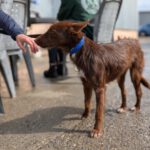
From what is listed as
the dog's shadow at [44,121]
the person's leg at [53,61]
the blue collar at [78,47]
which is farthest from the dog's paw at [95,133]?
the person's leg at [53,61]

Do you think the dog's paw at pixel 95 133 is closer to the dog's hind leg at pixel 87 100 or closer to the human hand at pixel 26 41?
the dog's hind leg at pixel 87 100

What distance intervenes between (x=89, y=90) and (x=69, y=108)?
630mm

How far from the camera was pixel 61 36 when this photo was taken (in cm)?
409

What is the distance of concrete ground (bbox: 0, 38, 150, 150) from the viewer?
12.4 ft

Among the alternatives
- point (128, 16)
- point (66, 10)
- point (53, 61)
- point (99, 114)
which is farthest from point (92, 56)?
point (128, 16)

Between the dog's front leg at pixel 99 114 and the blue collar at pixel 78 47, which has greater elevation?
the blue collar at pixel 78 47

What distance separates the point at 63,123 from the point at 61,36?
1.02 meters

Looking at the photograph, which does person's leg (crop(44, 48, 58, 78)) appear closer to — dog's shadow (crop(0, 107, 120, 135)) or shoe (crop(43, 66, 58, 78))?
shoe (crop(43, 66, 58, 78))

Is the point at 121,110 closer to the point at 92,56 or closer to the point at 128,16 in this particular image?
the point at 92,56

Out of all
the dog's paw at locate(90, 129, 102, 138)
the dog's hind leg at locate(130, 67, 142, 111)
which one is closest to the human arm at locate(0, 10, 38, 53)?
the dog's paw at locate(90, 129, 102, 138)

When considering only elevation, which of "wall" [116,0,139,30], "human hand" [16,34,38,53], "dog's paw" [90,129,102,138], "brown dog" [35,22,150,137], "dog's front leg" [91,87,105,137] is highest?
"human hand" [16,34,38,53]

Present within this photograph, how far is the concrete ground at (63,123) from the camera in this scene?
12.4ft

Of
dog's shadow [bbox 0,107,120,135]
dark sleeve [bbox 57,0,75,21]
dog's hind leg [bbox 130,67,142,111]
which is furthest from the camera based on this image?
dark sleeve [bbox 57,0,75,21]

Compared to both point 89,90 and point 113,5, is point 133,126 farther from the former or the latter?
point 113,5
